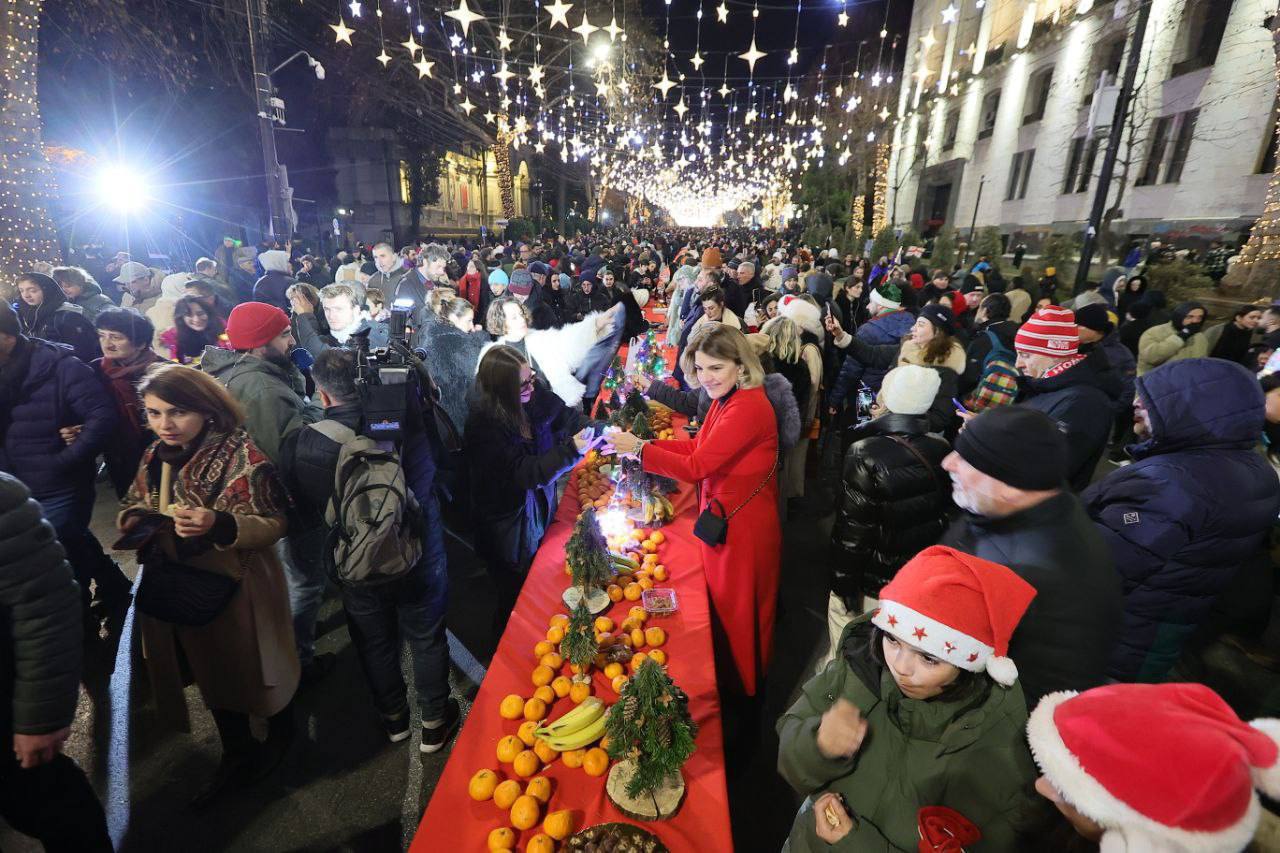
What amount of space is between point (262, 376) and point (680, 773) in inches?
124

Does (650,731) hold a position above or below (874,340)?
below

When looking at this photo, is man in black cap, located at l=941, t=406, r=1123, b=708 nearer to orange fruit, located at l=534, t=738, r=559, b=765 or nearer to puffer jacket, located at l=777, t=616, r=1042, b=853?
puffer jacket, located at l=777, t=616, r=1042, b=853

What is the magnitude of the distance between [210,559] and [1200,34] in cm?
2466

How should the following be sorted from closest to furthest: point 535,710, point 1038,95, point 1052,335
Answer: point 535,710 → point 1052,335 → point 1038,95

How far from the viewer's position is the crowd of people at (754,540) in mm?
1401

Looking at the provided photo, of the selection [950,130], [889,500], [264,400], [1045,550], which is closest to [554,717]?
[889,500]

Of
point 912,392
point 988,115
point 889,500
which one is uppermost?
point 988,115

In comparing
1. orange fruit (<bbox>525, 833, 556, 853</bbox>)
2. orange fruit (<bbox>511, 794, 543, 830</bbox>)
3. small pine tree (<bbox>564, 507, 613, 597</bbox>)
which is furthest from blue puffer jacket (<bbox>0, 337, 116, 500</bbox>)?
orange fruit (<bbox>525, 833, 556, 853</bbox>)

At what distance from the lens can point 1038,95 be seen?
22.0 meters

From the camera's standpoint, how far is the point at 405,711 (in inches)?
124

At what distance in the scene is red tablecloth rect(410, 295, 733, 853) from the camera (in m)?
1.83

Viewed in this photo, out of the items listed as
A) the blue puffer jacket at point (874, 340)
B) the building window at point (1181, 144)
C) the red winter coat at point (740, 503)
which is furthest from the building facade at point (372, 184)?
the building window at point (1181, 144)

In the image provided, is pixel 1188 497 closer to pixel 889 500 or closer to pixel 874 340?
pixel 889 500

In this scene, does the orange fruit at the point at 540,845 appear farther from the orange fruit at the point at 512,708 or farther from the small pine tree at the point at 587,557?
the small pine tree at the point at 587,557
